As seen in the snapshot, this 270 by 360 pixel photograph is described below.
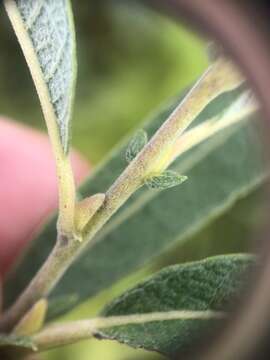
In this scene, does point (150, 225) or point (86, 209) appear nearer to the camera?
point (86, 209)

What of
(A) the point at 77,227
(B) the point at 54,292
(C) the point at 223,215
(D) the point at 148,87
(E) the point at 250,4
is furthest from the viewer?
(D) the point at 148,87

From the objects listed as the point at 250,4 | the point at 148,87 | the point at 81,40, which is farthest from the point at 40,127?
the point at 250,4

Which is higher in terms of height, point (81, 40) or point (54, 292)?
point (81, 40)

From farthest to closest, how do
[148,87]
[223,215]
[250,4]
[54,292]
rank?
[148,87] < [223,215] < [54,292] < [250,4]

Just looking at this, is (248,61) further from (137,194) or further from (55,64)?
(137,194)

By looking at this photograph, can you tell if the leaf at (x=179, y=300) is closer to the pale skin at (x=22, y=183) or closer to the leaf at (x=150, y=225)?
the leaf at (x=150, y=225)

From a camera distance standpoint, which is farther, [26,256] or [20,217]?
[20,217]

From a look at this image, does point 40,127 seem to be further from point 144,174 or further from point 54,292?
point 144,174

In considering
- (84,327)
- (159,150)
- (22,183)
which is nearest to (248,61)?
(159,150)
